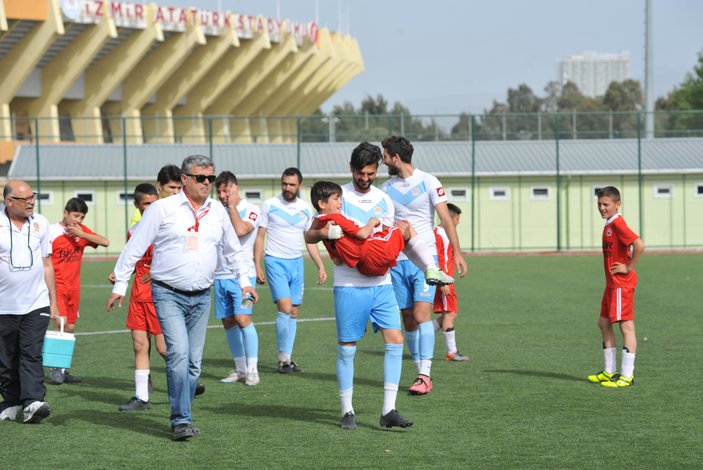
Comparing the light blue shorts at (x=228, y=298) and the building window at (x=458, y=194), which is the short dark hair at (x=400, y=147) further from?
the building window at (x=458, y=194)

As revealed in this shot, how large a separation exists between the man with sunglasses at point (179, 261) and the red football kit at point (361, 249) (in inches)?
34.5

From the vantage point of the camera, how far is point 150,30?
4934cm

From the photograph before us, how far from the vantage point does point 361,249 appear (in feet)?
27.2

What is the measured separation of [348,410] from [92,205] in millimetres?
30709

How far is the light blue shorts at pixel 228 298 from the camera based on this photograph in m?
10.9

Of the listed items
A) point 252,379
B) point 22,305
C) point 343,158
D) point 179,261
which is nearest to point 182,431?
point 179,261

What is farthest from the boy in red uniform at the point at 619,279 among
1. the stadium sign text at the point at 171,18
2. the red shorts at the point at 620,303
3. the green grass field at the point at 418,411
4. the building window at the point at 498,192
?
the stadium sign text at the point at 171,18

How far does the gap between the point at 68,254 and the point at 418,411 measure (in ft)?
13.0

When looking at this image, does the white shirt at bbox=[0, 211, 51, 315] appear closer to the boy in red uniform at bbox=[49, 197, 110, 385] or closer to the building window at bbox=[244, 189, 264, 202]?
the boy in red uniform at bbox=[49, 197, 110, 385]

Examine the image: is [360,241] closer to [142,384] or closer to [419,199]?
[419,199]

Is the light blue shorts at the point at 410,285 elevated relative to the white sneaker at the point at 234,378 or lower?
elevated

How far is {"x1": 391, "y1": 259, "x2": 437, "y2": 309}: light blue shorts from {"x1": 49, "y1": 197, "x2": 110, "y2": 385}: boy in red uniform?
2874 mm

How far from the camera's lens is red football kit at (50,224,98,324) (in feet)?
36.1

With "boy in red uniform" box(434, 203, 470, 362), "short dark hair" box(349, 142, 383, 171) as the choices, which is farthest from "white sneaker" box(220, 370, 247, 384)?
"short dark hair" box(349, 142, 383, 171)
